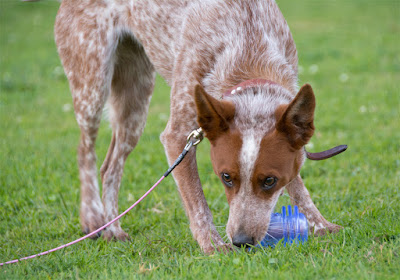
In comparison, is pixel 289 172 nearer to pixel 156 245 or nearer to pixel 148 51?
pixel 156 245

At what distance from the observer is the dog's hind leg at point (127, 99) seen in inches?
190

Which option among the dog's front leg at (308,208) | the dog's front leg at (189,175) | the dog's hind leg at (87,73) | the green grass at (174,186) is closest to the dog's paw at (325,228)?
the dog's front leg at (308,208)

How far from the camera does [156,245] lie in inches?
148

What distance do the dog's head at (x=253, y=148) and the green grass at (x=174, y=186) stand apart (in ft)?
0.74

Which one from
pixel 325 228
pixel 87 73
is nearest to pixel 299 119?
pixel 325 228

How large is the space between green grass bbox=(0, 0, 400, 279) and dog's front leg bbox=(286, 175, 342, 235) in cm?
13

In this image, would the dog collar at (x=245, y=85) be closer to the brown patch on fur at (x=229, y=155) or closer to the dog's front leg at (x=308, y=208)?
the brown patch on fur at (x=229, y=155)

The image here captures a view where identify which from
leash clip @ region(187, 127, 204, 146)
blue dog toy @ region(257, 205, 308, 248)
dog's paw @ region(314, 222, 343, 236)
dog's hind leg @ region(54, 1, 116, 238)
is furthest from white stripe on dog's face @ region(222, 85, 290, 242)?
dog's hind leg @ region(54, 1, 116, 238)

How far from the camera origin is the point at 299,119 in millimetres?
3127

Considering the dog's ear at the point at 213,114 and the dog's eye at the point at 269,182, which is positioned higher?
the dog's ear at the point at 213,114

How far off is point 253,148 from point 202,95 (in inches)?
15.9

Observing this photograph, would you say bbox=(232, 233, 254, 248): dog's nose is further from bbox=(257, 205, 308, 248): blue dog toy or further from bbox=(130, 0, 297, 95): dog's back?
bbox=(130, 0, 297, 95): dog's back

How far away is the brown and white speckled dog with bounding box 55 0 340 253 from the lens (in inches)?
125

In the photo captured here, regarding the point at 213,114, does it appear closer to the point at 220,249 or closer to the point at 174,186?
the point at 220,249
